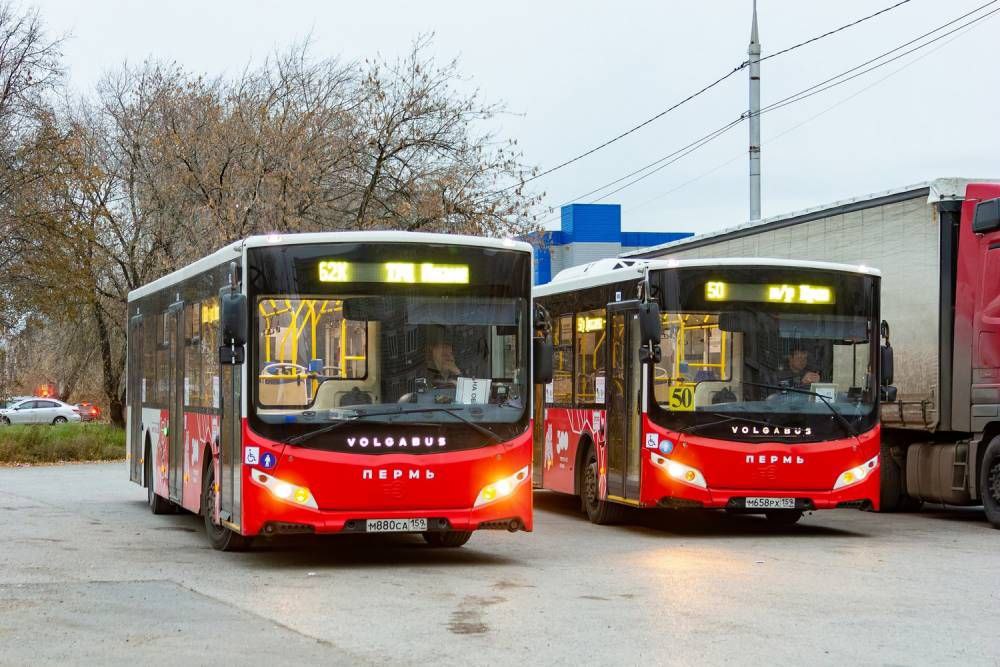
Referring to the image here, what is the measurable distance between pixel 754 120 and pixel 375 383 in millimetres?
19520

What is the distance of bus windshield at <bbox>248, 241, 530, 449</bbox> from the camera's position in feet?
44.4

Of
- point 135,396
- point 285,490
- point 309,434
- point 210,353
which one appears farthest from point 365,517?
point 135,396

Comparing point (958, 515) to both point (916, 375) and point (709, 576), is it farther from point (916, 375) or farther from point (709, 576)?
point (709, 576)

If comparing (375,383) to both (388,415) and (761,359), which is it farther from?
(761,359)

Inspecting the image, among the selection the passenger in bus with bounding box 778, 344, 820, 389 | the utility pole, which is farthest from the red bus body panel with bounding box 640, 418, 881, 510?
the utility pole

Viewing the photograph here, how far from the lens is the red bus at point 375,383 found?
13.5m

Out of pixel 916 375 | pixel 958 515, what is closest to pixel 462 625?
pixel 916 375

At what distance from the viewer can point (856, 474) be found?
1706cm

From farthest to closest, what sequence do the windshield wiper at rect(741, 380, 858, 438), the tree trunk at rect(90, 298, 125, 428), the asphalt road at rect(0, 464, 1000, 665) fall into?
the tree trunk at rect(90, 298, 125, 428) < the windshield wiper at rect(741, 380, 858, 438) < the asphalt road at rect(0, 464, 1000, 665)

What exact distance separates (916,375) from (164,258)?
24.1 metres

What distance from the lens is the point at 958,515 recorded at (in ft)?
68.6

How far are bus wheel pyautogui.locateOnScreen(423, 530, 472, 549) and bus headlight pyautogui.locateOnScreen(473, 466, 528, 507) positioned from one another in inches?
60.8

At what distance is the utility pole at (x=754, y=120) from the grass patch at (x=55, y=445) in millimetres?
16045

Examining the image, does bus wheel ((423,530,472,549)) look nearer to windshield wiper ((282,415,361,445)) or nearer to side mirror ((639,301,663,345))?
windshield wiper ((282,415,361,445))
